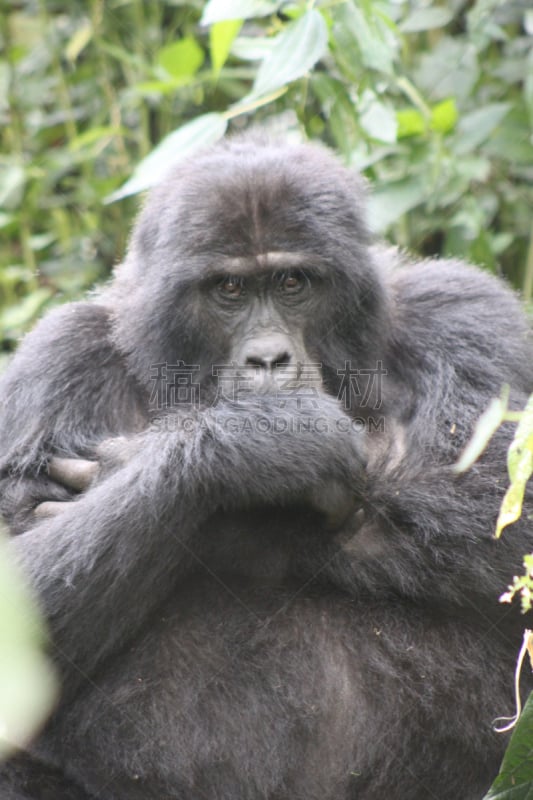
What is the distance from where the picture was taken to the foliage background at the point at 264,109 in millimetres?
3900

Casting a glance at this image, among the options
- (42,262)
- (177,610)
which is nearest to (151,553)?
(177,610)

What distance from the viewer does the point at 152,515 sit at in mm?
2914

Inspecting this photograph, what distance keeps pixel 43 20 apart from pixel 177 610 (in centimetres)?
455

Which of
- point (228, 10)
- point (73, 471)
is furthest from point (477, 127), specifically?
point (73, 471)

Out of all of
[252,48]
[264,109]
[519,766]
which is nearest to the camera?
[519,766]

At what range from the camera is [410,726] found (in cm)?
299

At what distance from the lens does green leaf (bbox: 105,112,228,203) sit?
149 inches

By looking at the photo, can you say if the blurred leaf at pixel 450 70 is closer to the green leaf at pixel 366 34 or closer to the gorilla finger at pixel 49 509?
the green leaf at pixel 366 34

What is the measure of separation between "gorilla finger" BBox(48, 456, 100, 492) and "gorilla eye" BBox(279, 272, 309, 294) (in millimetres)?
781

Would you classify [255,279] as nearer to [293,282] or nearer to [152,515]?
[293,282]

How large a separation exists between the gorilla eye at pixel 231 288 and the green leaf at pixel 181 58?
7.42 ft

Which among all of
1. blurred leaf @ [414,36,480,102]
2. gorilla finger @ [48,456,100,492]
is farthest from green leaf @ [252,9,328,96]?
blurred leaf @ [414,36,480,102]

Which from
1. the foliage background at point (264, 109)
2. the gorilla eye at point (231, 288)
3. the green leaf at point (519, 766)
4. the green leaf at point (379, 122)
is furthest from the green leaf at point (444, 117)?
the green leaf at point (519, 766)

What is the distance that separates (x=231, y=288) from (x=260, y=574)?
0.89 m
